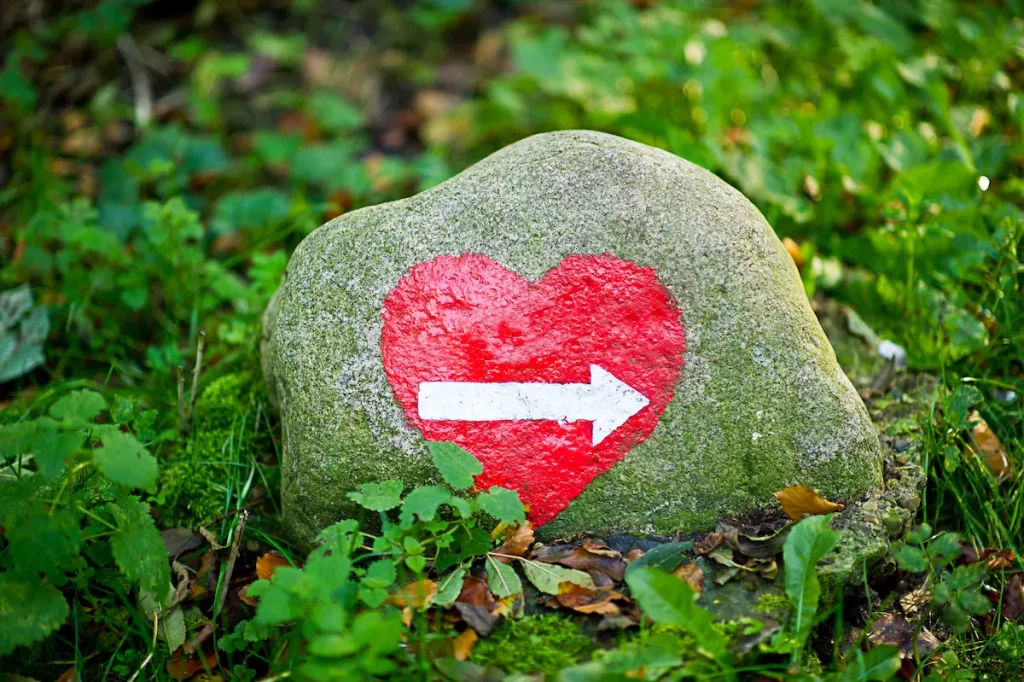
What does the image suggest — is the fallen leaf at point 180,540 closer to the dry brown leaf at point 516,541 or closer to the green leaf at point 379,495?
the green leaf at point 379,495

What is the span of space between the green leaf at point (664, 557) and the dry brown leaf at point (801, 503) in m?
0.28

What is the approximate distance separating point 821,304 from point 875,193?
66cm

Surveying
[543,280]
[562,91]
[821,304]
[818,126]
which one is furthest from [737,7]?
[543,280]

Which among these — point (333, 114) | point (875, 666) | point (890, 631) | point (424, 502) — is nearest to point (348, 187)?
point (333, 114)

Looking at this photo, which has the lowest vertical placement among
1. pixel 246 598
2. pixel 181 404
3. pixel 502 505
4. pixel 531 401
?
pixel 246 598

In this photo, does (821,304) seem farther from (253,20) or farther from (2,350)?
(253,20)

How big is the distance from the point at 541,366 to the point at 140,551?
1.05 m

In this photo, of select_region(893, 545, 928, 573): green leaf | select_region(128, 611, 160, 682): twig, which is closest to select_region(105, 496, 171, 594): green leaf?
select_region(128, 611, 160, 682): twig

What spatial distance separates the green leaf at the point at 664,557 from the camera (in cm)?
193

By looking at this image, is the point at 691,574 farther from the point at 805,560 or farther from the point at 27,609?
the point at 27,609

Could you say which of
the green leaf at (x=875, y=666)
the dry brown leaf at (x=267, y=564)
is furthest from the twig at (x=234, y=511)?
the green leaf at (x=875, y=666)

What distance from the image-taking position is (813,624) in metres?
1.80

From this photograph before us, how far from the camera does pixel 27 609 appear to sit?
183cm

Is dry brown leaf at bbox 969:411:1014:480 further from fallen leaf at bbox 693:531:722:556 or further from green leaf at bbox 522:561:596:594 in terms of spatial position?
green leaf at bbox 522:561:596:594
